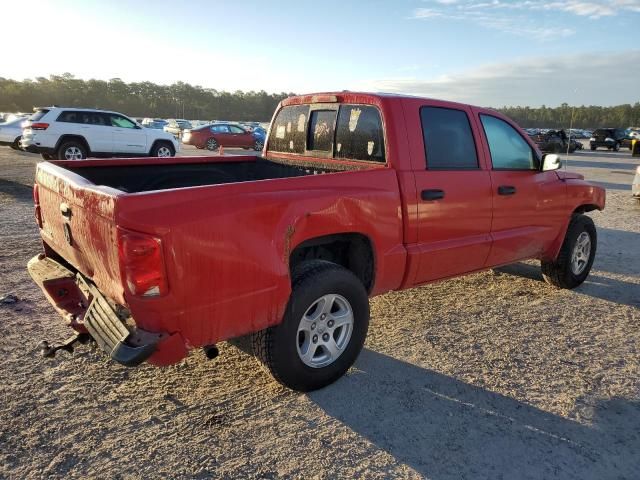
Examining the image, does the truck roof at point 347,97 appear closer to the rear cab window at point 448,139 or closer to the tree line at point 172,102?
the rear cab window at point 448,139

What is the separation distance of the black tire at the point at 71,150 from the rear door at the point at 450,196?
13485 millimetres

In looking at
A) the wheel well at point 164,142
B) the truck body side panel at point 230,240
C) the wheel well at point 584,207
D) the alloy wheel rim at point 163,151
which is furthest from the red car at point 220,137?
the truck body side panel at point 230,240

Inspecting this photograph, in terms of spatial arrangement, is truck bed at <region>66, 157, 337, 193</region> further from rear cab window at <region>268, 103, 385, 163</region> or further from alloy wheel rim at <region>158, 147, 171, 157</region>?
→ alloy wheel rim at <region>158, 147, 171, 157</region>

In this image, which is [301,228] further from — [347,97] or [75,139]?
[75,139]

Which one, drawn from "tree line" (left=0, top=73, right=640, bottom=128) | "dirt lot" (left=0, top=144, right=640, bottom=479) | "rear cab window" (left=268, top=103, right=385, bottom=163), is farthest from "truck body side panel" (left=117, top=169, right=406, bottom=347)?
"tree line" (left=0, top=73, right=640, bottom=128)

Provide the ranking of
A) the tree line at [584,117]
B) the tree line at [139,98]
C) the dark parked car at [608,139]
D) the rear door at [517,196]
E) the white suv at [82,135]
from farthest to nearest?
the tree line at [584,117], the tree line at [139,98], the dark parked car at [608,139], the white suv at [82,135], the rear door at [517,196]

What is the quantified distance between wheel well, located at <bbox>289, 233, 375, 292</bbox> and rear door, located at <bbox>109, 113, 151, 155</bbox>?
13.8 meters

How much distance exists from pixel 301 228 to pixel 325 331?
742 mm

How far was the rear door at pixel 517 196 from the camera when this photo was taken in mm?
4441

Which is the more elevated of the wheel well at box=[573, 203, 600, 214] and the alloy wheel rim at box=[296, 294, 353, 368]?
the wheel well at box=[573, 203, 600, 214]

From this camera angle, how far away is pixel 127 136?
626 inches

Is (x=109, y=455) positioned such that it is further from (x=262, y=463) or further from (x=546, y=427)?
(x=546, y=427)

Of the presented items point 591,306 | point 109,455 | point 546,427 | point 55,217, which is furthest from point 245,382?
point 591,306

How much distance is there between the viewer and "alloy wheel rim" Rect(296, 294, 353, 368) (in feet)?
10.5
